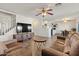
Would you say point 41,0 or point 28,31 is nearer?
point 41,0

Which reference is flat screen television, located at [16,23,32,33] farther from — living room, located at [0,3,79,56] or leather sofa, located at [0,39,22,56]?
leather sofa, located at [0,39,22,56]

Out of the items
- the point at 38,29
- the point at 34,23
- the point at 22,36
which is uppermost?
the point at 34,23

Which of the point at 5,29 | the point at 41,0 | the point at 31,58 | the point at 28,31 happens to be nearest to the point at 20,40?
the point at 28,31

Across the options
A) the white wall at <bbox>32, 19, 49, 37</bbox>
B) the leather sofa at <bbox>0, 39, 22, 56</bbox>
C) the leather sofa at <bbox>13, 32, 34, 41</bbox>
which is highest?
the white wall at <bbox>32, 19, 49, 37</bbox>

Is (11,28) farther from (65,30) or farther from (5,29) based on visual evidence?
(65,30)

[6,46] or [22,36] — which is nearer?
[6,46]

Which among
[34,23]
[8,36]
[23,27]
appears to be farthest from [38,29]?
[8,36]

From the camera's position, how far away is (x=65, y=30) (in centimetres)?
157

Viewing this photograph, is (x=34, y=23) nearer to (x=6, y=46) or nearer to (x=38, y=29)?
(x=38, y=29)

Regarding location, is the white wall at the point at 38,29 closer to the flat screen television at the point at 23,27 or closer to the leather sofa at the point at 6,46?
the flat screen television at the point at 23,27

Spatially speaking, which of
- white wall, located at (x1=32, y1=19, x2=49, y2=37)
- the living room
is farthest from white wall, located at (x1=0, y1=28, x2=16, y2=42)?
white wall, located at (x1=32, y1=19, x2=49, y2=37)

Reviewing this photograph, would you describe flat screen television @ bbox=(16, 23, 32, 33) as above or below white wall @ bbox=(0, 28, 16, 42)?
above

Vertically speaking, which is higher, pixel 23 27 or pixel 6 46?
pixel 23 27

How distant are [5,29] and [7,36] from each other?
16 centimetres
